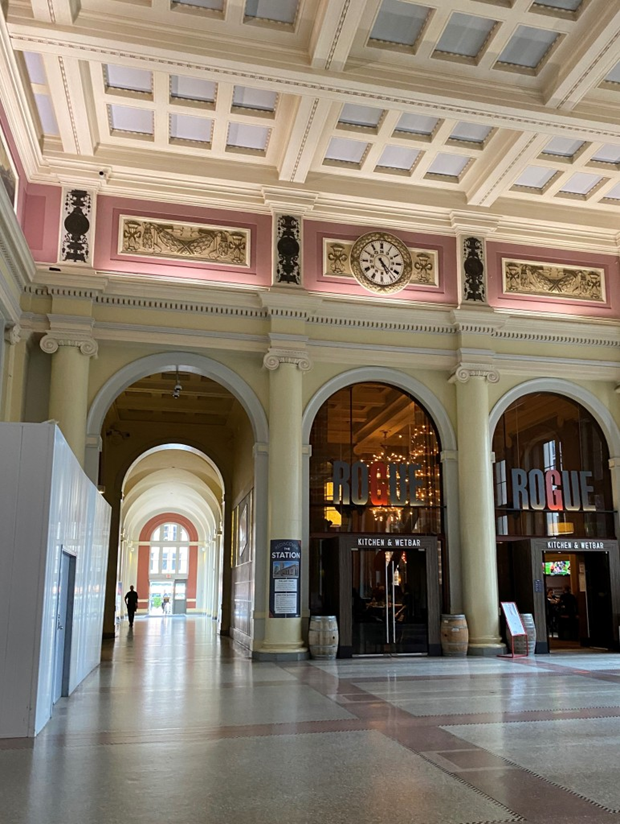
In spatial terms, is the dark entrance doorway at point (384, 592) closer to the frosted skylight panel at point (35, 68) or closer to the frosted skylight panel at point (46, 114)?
the frosted skylight panel at point (46, 114)

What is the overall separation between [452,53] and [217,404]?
470 inches

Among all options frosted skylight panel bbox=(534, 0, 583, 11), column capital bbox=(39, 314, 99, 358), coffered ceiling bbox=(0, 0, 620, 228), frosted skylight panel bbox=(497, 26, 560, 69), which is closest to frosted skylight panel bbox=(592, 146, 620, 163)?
coffered ceiling bbox=(0, 0, 620, 228)

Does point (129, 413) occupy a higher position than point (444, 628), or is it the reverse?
point (129, 413)

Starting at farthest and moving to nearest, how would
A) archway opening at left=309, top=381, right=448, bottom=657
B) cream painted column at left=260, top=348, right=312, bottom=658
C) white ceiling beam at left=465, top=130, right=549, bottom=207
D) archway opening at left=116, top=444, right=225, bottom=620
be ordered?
archway opening at left=116, top=444, right=225, bottom=620 → archway opening at left=309, top=381, right=448, bottom=657 → white ceiling beam at left=465, top=130, right=549, bottom=207 → cream painted column at left=260, top=348, right=312, bottom=658

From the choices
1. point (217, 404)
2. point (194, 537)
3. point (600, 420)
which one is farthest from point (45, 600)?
point (194, 537)

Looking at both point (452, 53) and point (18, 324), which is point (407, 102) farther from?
point (18, 324)

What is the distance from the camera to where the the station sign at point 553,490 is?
15758 mm

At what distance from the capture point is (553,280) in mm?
16625

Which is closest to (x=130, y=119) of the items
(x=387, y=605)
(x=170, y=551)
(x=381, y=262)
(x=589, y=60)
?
(x=381, y=262)

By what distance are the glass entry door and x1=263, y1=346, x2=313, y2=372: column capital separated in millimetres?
3642

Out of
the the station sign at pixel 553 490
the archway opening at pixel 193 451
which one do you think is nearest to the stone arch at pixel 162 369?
the archway opening at pixel 193 451

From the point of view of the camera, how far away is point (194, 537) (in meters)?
49.6

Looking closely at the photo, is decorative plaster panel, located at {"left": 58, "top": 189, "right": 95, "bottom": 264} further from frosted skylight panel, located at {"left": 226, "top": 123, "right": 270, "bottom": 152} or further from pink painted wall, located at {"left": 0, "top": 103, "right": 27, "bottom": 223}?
frosted skylight panel, located at {"left": 226, "top": 123, "right": 270, "bottom": 152}

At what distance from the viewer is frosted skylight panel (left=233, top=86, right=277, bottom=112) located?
42.4ft
